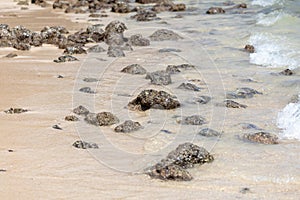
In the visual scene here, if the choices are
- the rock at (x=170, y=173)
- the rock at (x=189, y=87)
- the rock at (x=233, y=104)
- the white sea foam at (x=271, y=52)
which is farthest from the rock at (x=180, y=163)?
the white sea foam at (x=271, y=52)

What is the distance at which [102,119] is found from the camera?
705 cm

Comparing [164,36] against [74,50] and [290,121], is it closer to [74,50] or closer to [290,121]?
[74,50]

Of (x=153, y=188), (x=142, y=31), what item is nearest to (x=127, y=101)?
(x=153, y=188)

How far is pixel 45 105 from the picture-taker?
798 centimetres

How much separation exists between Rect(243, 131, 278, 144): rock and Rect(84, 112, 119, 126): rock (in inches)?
63.1

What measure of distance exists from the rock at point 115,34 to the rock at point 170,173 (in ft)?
29.3

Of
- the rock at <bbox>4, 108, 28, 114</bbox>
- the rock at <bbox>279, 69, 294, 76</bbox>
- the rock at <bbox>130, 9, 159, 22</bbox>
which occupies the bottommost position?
the rock at <bbox>130, 9, 159, 22</bbox>

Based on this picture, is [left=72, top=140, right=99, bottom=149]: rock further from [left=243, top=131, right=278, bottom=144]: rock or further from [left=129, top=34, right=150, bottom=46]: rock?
[left=129, top=34, right=150, bottom=46]: rock

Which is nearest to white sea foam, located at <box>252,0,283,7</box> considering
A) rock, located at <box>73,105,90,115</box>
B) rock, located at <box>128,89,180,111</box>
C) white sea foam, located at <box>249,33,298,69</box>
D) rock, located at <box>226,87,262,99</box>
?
white sea foam, located at <box>249,33,298,69</box>

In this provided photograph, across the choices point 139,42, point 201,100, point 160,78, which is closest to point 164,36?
point 139,42

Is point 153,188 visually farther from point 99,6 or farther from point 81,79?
point 99,6

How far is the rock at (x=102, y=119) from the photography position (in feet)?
23.1

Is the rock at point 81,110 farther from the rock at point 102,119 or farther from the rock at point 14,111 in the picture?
the rock at point 14,111

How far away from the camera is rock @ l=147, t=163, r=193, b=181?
515 centimetres
